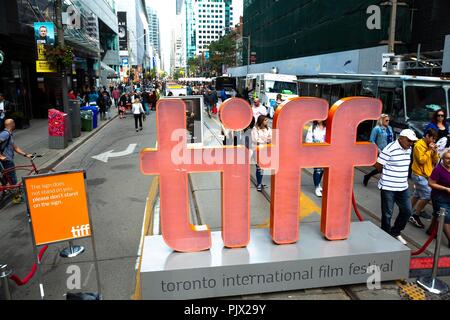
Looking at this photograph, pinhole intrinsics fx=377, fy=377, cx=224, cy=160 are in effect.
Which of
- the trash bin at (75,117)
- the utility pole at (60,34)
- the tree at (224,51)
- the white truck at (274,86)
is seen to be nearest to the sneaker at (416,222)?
the utility pole at (60,34)

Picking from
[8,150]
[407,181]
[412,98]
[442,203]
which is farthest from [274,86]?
[442,203]

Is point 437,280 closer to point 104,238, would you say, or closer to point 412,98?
point 104,238

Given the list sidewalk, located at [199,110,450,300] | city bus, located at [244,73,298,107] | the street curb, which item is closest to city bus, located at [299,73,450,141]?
sidewalk, located at [199,110,450,300]

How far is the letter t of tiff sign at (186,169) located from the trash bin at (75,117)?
13718 mm

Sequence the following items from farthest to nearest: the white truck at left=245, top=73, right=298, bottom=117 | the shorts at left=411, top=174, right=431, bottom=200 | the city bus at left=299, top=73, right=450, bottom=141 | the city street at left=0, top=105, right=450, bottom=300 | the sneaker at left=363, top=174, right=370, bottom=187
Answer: the white truck at left=245, top=73, right=298, bottom=117 → the city bus at left=299, top=73, right=450, bottom=141 → the sneaker at left=363, top=174, right=370, bottom=187 → the shorts at left=411, top=174, right=431, bottom=200 → the city street at left=0, top=105, right=450, bottom=300

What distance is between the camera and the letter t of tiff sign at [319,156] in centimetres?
482

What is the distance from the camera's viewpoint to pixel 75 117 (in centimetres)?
1730

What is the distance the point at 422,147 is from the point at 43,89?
950 inches

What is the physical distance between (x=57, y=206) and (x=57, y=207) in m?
0.01

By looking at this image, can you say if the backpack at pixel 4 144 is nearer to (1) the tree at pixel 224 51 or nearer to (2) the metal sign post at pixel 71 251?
(2) the metal sign post at pixel 71 251

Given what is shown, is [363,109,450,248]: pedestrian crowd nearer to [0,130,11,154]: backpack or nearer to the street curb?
[0,130,11,154]: backpack

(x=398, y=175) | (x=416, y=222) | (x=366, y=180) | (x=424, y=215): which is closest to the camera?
(x=398, y=175)

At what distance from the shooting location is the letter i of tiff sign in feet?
15.2

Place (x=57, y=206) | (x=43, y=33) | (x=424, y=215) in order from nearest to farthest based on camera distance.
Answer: (x=57, y=206)
(x=424, y=215)
(x=43, y=33)
